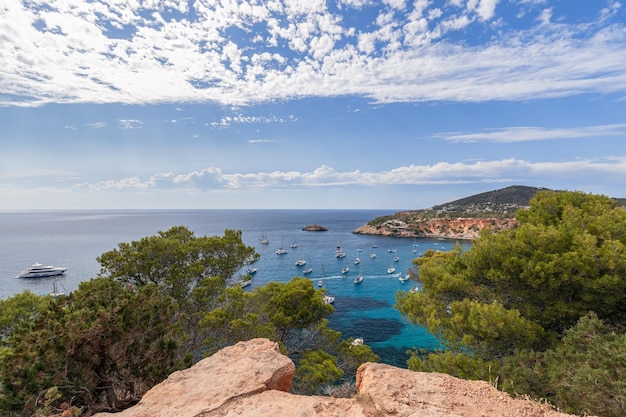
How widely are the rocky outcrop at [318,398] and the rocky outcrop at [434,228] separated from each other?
8697 cm

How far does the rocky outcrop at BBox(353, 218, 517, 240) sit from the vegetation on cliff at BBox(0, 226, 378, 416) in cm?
8190

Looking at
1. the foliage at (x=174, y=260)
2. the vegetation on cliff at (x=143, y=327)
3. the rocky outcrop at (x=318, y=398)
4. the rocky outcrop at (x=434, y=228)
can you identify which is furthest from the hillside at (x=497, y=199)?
the rocky outcrop at (x=318, y=398)

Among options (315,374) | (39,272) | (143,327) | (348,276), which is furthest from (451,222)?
(143,327)

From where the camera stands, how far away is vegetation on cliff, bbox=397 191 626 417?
6.88m

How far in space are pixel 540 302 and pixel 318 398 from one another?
7701 millimetres

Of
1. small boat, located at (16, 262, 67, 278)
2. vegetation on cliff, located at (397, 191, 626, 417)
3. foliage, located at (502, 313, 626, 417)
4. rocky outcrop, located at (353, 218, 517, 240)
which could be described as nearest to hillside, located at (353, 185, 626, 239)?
rocky outcrop, located at (353, 218, 517, 240)

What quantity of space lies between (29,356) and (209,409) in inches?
182

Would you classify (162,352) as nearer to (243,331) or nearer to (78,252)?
(243,331)

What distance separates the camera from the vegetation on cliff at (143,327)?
6629mm

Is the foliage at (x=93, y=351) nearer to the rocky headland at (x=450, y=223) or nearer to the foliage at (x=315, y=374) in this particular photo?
the foliage at (x=315, y=374)

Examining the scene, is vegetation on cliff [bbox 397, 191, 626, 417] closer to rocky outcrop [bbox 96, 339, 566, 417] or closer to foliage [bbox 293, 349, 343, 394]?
rocky outcrop [bbox 96, 339, 566, 417]

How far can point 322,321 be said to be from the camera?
563 inches

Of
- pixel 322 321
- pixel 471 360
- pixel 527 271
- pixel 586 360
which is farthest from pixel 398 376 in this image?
pixel 322 321

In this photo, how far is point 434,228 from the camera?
101 metres
